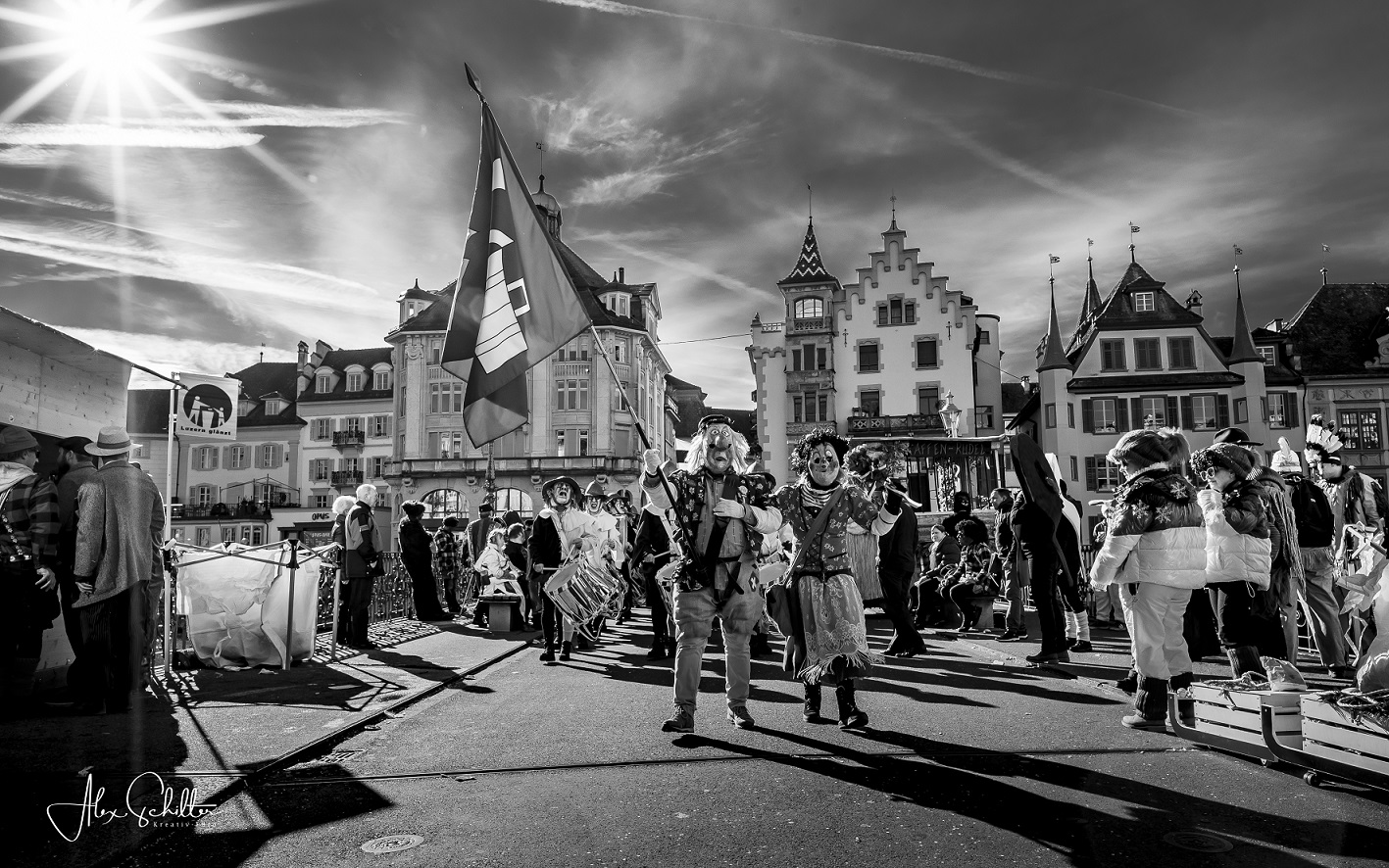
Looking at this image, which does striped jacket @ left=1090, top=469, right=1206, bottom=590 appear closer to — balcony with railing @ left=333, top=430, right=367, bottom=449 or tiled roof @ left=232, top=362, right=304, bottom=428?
balcony with railing @ left=333, top=430, right=367, bottom=449

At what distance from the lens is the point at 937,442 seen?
24719mm

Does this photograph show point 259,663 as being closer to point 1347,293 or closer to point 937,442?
point 937,442

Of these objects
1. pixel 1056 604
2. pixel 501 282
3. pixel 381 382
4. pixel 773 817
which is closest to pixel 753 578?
pixel 773 817

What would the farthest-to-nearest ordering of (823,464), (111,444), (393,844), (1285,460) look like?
(1285,460) < (111,444) < (823,464) < (393,844)

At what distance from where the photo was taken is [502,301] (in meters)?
8.16

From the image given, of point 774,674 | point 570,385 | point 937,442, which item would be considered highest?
point 570,385

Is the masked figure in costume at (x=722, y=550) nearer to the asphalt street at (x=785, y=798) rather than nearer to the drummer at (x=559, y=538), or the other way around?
the asphalt street at (x=785, y=798)

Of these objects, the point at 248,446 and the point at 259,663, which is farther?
the point at 248,446

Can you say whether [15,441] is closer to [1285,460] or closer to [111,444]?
[111,444]

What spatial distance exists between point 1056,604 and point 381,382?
6159cm

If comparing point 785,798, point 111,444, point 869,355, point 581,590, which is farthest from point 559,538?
point 869,355

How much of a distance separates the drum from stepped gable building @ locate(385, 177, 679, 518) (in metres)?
42.9

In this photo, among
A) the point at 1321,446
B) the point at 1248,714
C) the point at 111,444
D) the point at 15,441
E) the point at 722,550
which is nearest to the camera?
the point at 1248,714

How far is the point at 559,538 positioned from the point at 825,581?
5.52 m
